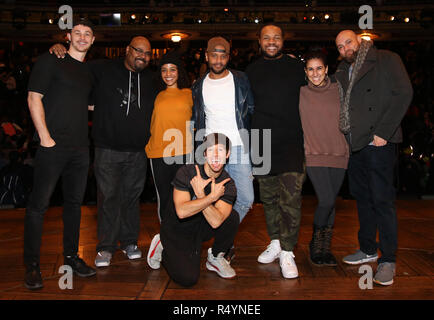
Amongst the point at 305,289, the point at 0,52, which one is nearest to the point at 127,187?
the point at 305,289

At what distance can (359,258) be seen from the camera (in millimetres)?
3098

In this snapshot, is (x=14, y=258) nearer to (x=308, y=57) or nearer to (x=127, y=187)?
(x=127, y=187)

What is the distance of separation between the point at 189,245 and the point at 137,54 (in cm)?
130

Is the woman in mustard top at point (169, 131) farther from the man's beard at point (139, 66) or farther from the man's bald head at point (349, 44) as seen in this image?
the man's bald head at point (349, 44)

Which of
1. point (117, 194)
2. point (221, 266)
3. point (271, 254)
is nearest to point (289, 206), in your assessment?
point (271, 254)

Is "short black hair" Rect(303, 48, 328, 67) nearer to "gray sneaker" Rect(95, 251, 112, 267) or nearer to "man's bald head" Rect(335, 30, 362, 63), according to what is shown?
"man's bald head" Rect(335, 30, 362, 63)

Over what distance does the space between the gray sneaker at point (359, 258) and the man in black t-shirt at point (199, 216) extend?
0.82 meters

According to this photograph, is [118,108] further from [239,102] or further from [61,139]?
[239,102]

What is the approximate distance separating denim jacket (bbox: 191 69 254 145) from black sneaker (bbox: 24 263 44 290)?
51.1 inches

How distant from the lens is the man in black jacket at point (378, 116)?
2.69 meters

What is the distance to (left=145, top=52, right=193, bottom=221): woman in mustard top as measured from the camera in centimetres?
307
